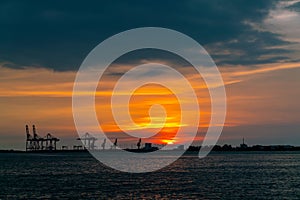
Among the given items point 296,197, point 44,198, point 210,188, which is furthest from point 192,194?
point 44,198

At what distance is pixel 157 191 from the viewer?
65250mm

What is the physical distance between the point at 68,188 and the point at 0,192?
919 centimetres

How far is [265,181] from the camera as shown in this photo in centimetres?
8044

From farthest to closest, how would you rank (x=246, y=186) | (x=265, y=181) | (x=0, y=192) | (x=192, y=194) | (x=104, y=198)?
(x=265, y=181), (x=246, y=186), (x=0, y=192), (x=192, y=194), (x=104, y=198)

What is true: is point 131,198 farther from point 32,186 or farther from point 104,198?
point 32,186

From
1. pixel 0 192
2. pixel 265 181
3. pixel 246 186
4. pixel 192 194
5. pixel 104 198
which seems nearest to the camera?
pixel 104 198

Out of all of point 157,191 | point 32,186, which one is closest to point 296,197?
point 157,191

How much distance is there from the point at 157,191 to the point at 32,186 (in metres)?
19.7

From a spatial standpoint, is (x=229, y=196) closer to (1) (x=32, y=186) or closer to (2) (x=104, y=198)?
(2) (x=104, y=198)

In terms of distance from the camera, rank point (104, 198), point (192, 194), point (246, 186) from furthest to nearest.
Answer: point (246, 186)
point (192, 194)
point (104, 198)

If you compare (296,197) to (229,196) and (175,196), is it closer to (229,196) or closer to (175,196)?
(229,196)

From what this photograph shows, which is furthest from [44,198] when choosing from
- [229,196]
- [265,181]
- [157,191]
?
[265,181]

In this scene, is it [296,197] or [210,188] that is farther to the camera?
[210,188]

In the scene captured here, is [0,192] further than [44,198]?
Yes
